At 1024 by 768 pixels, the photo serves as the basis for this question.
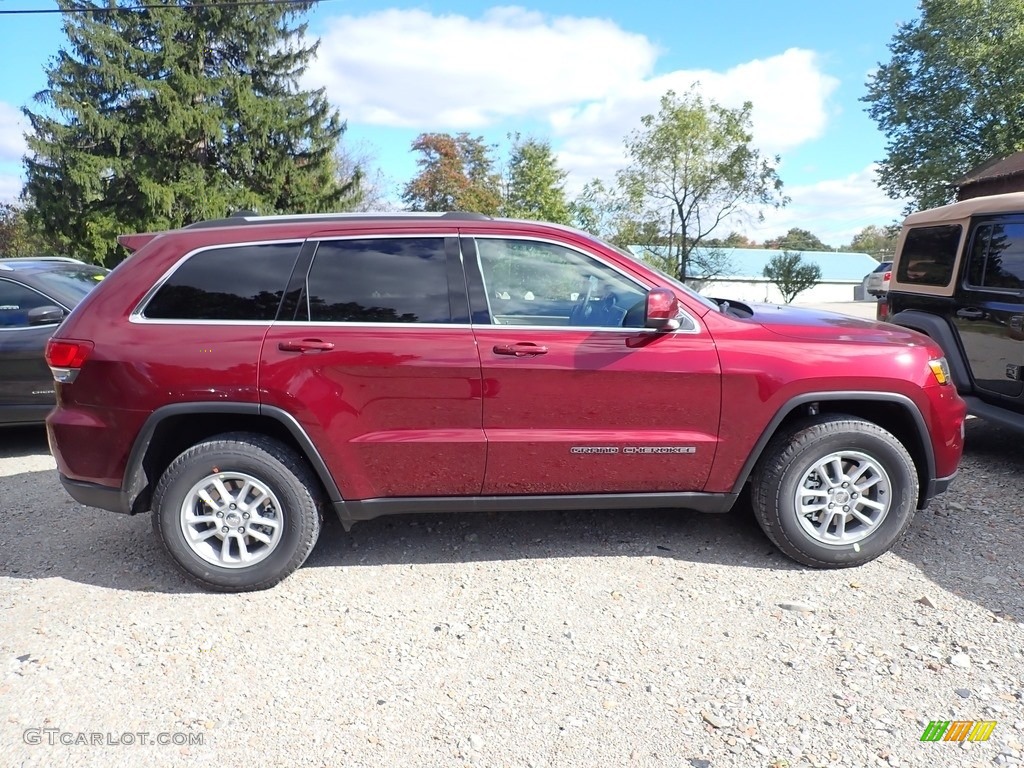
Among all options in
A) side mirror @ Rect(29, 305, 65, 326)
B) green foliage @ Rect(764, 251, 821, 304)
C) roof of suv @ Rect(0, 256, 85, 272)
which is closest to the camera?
side mirror @ Rect(29, 305, 65, 326)

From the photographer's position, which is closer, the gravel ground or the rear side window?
the gravel ground

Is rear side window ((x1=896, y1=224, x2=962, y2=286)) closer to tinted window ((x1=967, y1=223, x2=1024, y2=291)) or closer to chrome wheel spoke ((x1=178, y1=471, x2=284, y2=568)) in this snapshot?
tinted window ((x1=967, y1=223, x2=1024, y2=291))

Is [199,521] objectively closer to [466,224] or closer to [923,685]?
[466,224]

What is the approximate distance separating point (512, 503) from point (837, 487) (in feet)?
5.45

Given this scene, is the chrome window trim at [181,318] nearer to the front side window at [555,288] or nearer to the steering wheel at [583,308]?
the front side window at [555,288]

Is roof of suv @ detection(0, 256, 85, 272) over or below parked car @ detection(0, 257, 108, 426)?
over

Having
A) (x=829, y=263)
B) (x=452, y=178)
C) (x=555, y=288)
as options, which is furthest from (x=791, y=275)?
(x=829, y=263)

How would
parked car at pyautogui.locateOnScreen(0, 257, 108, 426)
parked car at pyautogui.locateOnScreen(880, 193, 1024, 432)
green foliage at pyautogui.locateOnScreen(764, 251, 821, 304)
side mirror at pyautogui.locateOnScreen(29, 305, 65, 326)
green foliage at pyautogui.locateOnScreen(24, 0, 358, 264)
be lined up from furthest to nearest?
green foliage at pyautogui.locateOnScreen(764, 251, 821, 304) < green foliage at pyautogui.locateOnScreen(24, 0, 358, 264) < side mirror at pyautogui.locateOnScreen(29, 305, 65, 326) < parked car at pyautogui.locateOnScreen(0, 257, 108, 426) < parked car at pyautogui.locateOnScreen(880, 193, 1024, 432)

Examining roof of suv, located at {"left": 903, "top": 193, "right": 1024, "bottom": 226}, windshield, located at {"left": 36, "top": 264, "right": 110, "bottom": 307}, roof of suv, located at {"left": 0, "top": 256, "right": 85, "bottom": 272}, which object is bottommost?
windshield, located at {"left": 36, "top": 264, "right": 110, "bottom": 307}

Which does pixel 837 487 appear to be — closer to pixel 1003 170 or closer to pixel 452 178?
pixel 1003 170

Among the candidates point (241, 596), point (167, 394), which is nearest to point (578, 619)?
point (241, 596)

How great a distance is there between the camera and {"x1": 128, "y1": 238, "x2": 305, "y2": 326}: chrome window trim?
3.31 metres

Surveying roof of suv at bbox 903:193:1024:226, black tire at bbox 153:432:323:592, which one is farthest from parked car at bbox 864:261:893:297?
black tire at bbox 153:432:323:592

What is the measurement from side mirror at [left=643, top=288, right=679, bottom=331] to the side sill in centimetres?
89
